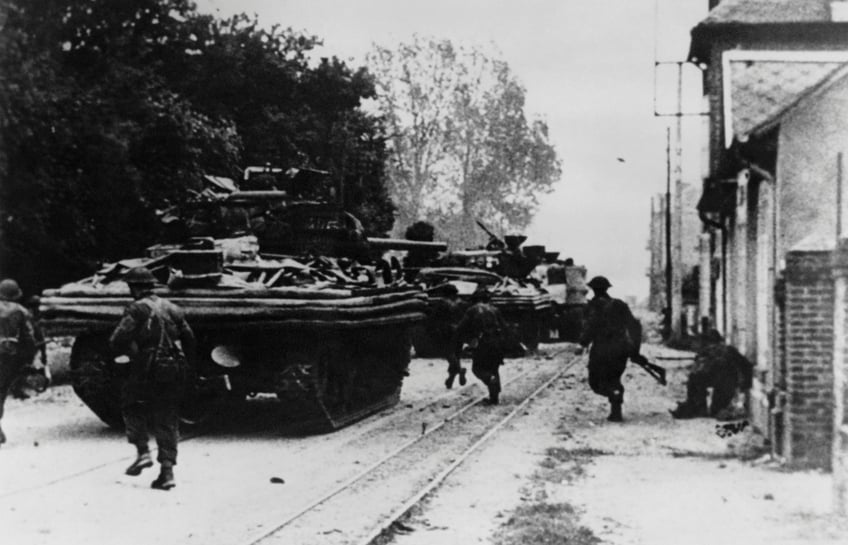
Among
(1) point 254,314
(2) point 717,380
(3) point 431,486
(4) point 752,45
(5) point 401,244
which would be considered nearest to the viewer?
→ (3) point 431,486

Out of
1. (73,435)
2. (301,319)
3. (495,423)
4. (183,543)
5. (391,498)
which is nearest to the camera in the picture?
(183,543)

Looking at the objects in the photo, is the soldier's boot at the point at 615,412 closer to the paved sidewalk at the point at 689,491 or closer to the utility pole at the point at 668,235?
the paved sidewalk at the point at 689,491

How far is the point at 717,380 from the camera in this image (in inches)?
515

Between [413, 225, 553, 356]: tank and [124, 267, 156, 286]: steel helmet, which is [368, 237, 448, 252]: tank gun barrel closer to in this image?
[413, 225, 553, 356]: tank

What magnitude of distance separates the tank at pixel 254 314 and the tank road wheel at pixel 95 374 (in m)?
0.01

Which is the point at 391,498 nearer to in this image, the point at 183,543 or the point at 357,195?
the point at 183,543

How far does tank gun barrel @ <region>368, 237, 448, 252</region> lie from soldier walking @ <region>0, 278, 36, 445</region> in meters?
5.52

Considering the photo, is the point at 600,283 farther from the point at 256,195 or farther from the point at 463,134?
the point at 463,134

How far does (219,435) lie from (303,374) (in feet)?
4.44

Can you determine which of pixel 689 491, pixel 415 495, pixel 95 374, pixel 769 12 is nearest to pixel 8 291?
pixel 95 374

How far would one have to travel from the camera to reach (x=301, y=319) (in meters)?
11.3

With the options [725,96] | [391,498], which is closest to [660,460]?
[391,498]

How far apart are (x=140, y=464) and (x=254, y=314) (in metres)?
2.37

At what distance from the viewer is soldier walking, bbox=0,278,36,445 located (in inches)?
445
